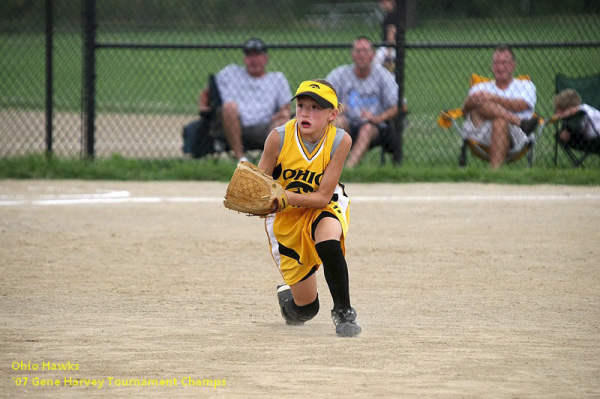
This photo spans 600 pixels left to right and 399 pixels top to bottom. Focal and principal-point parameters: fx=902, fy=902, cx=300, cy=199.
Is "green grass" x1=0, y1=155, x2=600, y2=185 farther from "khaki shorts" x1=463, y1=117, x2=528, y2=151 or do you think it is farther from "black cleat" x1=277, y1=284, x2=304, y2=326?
"black cleat" x1=277, y1=284, x2=304, y2=326

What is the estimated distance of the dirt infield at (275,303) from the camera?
150 inches

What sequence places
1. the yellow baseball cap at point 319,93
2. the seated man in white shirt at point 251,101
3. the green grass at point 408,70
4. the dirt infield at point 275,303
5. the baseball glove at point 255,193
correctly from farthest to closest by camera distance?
1. the green grass at point 408,70
2. the seated man in white shirt at point 251,101
3. the yellow baseball cap at point 319,93
4. the baseball glove at point 255,193
5. the dirt infield at point 275,303

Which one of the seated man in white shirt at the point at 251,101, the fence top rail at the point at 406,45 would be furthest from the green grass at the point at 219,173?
the fence top rail at the point at 406,45

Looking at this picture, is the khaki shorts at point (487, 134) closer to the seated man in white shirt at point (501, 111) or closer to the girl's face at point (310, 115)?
the seated man in white shirt at point (501, 111)

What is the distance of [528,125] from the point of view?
375 inches

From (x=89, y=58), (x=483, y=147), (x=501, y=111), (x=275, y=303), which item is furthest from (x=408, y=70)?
(x=275, y=303)

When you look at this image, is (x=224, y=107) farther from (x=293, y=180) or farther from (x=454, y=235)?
(x=293, y=180)

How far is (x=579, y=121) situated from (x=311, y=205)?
597 cm

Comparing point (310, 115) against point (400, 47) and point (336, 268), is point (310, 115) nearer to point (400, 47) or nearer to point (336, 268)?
point (336, 268)

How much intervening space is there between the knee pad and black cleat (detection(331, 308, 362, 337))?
0.25 m

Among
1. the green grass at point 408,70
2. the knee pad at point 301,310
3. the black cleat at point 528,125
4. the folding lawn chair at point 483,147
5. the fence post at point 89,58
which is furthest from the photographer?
the green grass at point 408,70

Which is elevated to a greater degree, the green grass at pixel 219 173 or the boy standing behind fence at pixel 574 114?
the boy standing behind fence at pixel 574 114

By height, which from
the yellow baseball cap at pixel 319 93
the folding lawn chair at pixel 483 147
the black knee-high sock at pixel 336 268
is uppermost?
the yellow baseball cap at pixel 319 93

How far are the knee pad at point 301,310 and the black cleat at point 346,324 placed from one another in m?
0.25
